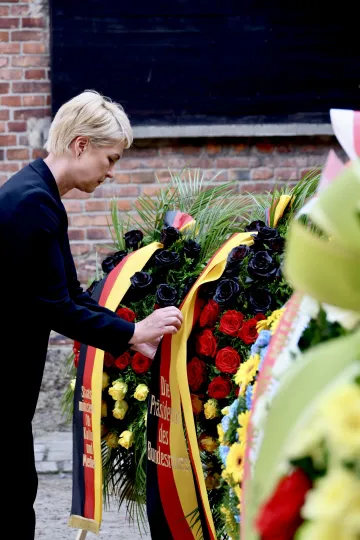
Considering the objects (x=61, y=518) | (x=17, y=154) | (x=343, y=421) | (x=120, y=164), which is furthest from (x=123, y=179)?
(x=343, y=421)

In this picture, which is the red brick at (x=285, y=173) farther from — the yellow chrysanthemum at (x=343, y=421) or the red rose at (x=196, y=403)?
the yellow chrysanthemum at (x=343, y=421)

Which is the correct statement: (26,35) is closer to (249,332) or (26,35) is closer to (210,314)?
(210,314)

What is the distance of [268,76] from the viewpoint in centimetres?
593

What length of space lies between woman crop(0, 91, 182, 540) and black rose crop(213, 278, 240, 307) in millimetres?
128

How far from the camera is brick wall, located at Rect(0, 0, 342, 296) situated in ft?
19.2

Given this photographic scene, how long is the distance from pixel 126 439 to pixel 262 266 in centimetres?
76

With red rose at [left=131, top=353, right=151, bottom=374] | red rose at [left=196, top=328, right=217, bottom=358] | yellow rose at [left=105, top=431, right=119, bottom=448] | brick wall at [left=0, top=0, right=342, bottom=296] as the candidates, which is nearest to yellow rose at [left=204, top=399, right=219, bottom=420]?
red rose at [left=196, top=328, right=217, bottom=358]

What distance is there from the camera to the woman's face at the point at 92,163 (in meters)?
2.89

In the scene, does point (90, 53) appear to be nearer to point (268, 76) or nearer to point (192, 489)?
point (268, 76)

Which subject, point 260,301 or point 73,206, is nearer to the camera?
point 260,301

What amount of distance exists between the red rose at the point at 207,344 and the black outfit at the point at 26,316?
9.9 inches

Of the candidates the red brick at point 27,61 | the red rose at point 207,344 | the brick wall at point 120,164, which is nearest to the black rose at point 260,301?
the red rose at point 207,344

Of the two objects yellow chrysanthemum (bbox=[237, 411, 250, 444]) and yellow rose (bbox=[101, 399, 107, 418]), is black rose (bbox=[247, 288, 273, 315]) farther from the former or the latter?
yellow chrysanthemum (bbox=[237, 411, 250, 444])

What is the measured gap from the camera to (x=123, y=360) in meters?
3.15
